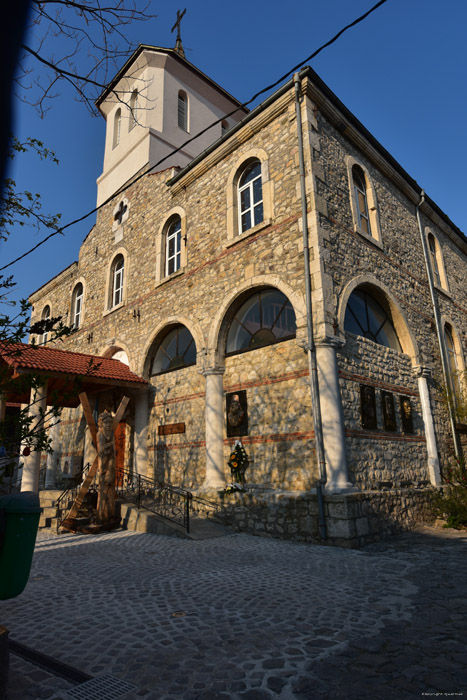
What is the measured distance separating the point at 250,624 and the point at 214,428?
607 cm

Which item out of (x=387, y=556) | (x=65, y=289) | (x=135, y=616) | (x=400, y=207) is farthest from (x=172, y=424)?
(x=65, y=289)

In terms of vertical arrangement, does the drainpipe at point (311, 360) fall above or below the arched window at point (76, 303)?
below

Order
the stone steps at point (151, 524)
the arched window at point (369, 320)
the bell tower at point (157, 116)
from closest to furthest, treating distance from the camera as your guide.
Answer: the stone steps at point (151, 524), the arched window at point (369, 320), the bell tower at point (157, 116)

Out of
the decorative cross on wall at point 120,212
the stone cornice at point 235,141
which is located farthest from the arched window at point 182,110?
the stone cornice at point 235,141

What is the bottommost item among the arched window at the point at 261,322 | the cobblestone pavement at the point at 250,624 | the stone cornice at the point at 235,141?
the cobblestone pavement at the point at 250,624

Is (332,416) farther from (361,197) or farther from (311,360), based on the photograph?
(361,197)

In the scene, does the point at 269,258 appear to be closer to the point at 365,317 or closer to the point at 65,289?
the point at 365,317

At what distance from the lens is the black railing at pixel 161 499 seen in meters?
8.59

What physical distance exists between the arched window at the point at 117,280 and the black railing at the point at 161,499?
250 inches

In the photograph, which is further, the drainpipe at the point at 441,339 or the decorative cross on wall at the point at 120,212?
→ the decorative cross on wall at the point at 120,212

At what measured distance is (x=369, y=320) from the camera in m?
10.1

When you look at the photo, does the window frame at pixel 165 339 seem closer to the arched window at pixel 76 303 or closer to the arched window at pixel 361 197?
the arched window at pixel 361 197

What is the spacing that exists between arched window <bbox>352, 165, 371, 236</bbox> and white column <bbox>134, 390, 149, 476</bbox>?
7533mm

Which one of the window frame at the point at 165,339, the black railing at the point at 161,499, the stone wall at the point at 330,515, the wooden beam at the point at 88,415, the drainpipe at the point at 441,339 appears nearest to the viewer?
the stone wall at the point at 330,515
